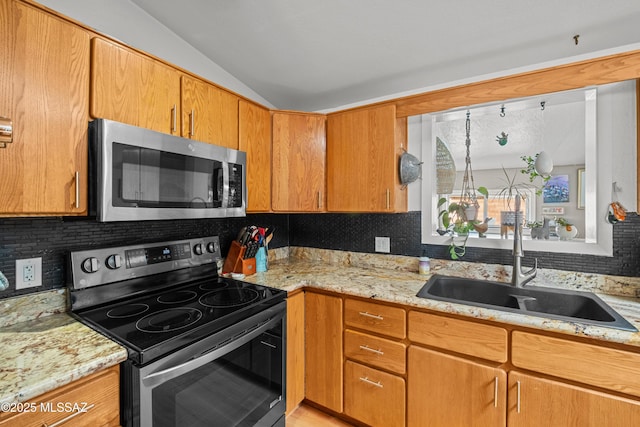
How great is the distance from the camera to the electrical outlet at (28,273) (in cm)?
121

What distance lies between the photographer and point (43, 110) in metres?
1.03

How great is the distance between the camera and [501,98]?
1509 millimetres

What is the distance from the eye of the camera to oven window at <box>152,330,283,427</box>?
1.06m

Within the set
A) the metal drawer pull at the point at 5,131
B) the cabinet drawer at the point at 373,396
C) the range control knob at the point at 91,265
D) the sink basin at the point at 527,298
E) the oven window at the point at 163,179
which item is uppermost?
the metal drawer pull at the point at 5,131

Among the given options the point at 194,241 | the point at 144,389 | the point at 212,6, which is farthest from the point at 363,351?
the point at 212,6

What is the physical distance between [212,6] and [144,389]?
1.82 m

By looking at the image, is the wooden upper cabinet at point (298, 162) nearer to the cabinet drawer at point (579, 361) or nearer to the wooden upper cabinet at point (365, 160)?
the wooden upper cabinet at point (365, 160)

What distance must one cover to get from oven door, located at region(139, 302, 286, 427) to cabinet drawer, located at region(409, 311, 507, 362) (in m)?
0.74

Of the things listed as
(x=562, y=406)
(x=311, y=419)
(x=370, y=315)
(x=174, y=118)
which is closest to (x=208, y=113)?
(x=174, y=118)

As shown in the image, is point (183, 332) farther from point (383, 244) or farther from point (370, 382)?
point (383, 244)

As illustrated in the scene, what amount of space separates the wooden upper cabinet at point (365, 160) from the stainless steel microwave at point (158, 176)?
0.69m

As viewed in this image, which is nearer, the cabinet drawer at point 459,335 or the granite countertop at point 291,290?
the granite countertop at point 291,290

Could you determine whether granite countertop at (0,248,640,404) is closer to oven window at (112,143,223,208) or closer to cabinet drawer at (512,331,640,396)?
cabinet drawer at (512,331,640,396)

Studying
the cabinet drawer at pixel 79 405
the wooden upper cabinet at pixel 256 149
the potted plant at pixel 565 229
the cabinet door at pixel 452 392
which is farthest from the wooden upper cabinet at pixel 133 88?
the potted plant at pixel 565 229
